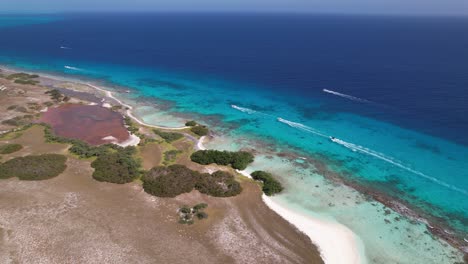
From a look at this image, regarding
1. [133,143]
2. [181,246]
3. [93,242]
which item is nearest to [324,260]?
[181,246]

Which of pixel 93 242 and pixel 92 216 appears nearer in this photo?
pixel 93 242

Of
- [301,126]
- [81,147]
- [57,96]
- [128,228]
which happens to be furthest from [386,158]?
[57,96]

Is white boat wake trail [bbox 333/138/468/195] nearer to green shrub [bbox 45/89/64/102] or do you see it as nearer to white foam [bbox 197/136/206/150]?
white foam [bbox 197/136/206/150]

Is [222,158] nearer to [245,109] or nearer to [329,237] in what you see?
[329,237]

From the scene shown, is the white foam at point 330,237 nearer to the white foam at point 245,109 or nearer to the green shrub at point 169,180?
the green shrub at point 169,180

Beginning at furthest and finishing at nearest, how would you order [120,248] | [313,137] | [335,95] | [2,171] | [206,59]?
[206,59]
[335,95]
[313,137]
[2,171]
[120,248]

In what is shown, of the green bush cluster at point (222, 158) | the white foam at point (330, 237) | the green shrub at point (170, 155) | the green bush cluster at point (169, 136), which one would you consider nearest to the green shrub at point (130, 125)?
the green bush cluster at point (169, 136)

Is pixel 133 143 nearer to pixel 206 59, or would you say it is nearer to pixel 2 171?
pixel 2 171
